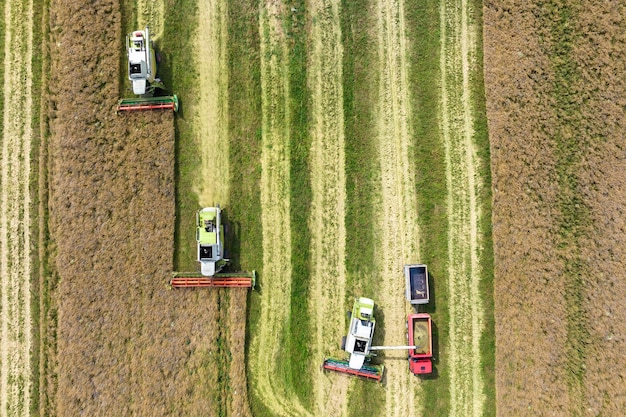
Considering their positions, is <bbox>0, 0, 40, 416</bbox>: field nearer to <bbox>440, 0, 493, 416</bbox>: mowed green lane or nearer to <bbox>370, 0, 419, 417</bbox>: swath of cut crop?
<bbox>370, 0, 419, 417</bbox>: swath of cut crop

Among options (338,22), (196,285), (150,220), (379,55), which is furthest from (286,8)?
(196,285)

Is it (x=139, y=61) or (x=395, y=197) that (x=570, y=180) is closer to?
(x=395, y=197)

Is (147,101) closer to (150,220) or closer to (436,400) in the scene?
(150,220)

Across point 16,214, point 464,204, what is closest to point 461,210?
point 464,204

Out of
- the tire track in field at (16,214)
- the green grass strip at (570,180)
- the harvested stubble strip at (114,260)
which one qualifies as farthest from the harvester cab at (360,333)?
the tire track in field at (16,214)

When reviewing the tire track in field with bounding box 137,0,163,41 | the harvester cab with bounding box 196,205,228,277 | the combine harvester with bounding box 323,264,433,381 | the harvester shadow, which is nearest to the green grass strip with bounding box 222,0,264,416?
the harvester shadow

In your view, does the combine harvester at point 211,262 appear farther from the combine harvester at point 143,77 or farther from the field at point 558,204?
the field at point 558,204
